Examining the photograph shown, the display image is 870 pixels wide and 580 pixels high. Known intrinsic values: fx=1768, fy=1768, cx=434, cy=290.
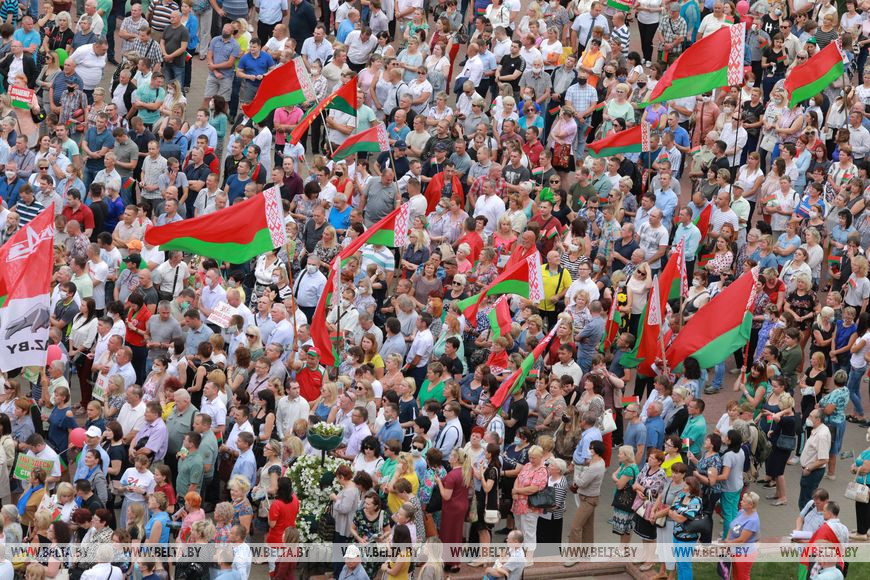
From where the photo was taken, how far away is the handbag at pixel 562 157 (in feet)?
83.0

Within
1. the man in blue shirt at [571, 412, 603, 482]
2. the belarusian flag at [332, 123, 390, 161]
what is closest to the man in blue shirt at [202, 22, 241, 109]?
the belarusian flag at [332, 123, 390, 161]

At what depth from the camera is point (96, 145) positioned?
987 inches

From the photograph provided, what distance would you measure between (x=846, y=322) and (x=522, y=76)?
7564 millimetres

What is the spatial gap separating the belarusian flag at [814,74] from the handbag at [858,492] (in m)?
7.82

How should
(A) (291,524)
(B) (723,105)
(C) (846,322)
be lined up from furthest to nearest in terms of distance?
1. (B) (723,105)
2. (C) (846,322)
3. (A) (291,524)

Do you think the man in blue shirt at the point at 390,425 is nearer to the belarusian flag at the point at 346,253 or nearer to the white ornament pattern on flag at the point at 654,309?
the belarusian flag at the point at 346,253

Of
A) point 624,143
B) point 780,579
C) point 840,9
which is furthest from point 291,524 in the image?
point 840,9

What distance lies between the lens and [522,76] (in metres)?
27.1

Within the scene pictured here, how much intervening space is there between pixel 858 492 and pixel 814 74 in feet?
26.5

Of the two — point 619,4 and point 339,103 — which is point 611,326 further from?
point 619,4

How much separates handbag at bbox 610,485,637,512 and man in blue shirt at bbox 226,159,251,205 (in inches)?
301

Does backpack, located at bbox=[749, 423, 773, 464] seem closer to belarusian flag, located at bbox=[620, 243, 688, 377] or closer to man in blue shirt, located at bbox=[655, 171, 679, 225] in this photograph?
belarusian flag, located at bbox=[620, 243, 688, 377]

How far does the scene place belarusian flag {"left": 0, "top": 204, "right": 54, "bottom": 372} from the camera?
19.0 metres

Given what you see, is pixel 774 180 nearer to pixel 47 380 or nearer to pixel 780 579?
pixel 780 579
